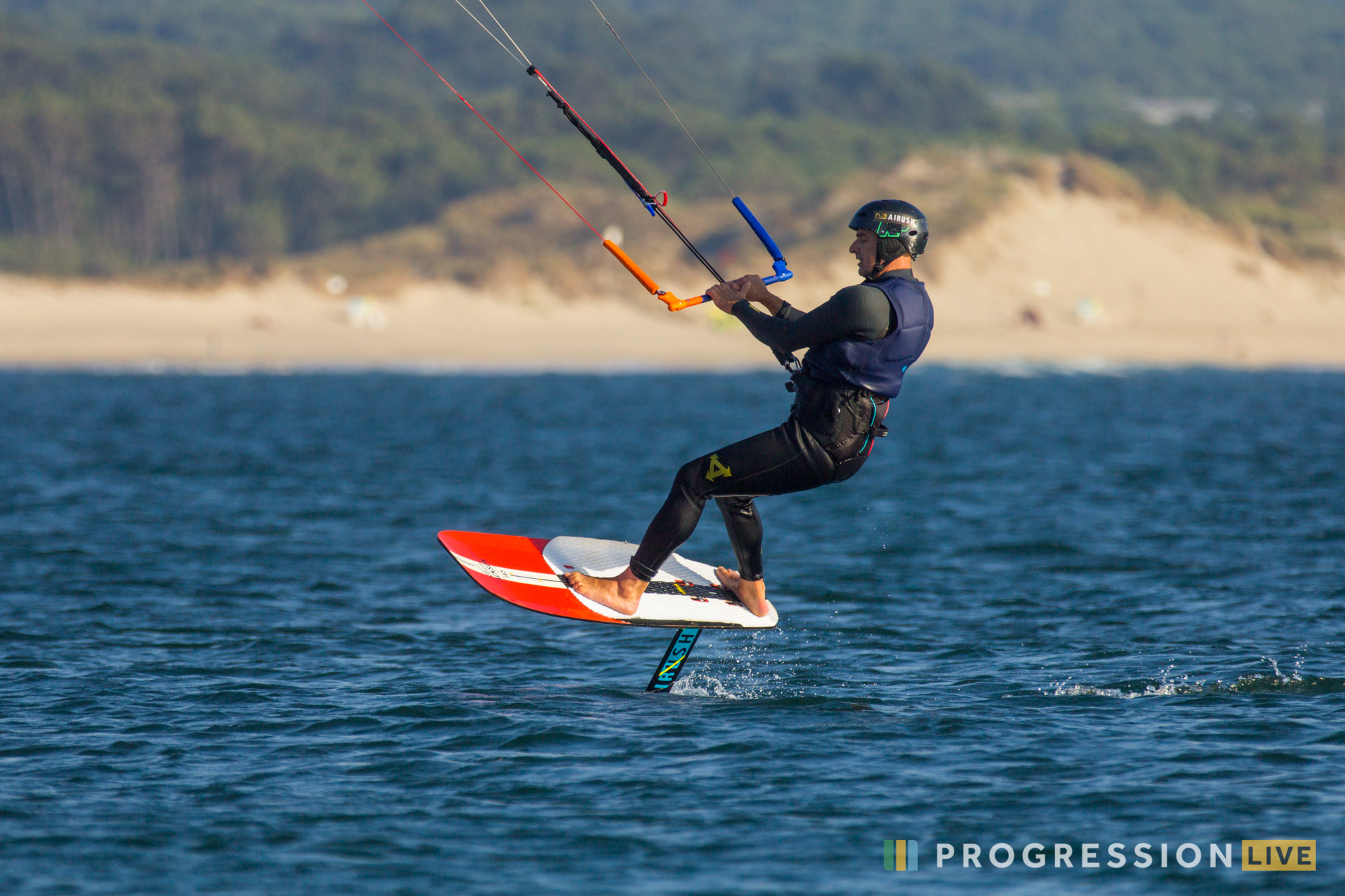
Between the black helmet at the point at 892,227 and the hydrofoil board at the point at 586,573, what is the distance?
2.22 m

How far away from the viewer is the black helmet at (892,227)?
7859 millimetres

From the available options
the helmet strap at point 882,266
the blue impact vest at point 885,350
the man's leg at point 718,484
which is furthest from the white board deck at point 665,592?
the helmet strap at point 882,266

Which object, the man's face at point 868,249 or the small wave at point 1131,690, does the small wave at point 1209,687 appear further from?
the man's face at point 868,249

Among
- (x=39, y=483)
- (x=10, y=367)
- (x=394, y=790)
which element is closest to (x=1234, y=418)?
(x=39, y=483)

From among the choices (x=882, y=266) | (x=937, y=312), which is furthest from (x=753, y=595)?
(x=937, y=312)

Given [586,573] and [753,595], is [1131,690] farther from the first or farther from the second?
[586,573]

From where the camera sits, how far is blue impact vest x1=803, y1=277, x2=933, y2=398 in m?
7.77

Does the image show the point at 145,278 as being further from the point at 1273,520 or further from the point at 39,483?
the point at 1273,520

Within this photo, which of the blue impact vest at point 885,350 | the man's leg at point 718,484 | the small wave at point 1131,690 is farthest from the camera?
the small wave at point 1131,690

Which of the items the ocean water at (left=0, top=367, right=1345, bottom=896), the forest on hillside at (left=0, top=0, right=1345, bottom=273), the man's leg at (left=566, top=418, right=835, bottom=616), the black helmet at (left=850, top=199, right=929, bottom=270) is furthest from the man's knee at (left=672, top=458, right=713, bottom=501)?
the forest on hillside at (left=0, top=0, right=1345, bottom=273)

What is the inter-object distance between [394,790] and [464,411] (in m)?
26.2

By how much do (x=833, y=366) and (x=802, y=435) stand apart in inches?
16.0

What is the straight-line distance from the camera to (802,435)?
26.3 ft

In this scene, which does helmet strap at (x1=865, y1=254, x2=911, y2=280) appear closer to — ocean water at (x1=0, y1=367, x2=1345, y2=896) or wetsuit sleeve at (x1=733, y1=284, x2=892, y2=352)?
wetsuit sleeve at (x1=733, y1=284, x2=892, y2=352)
